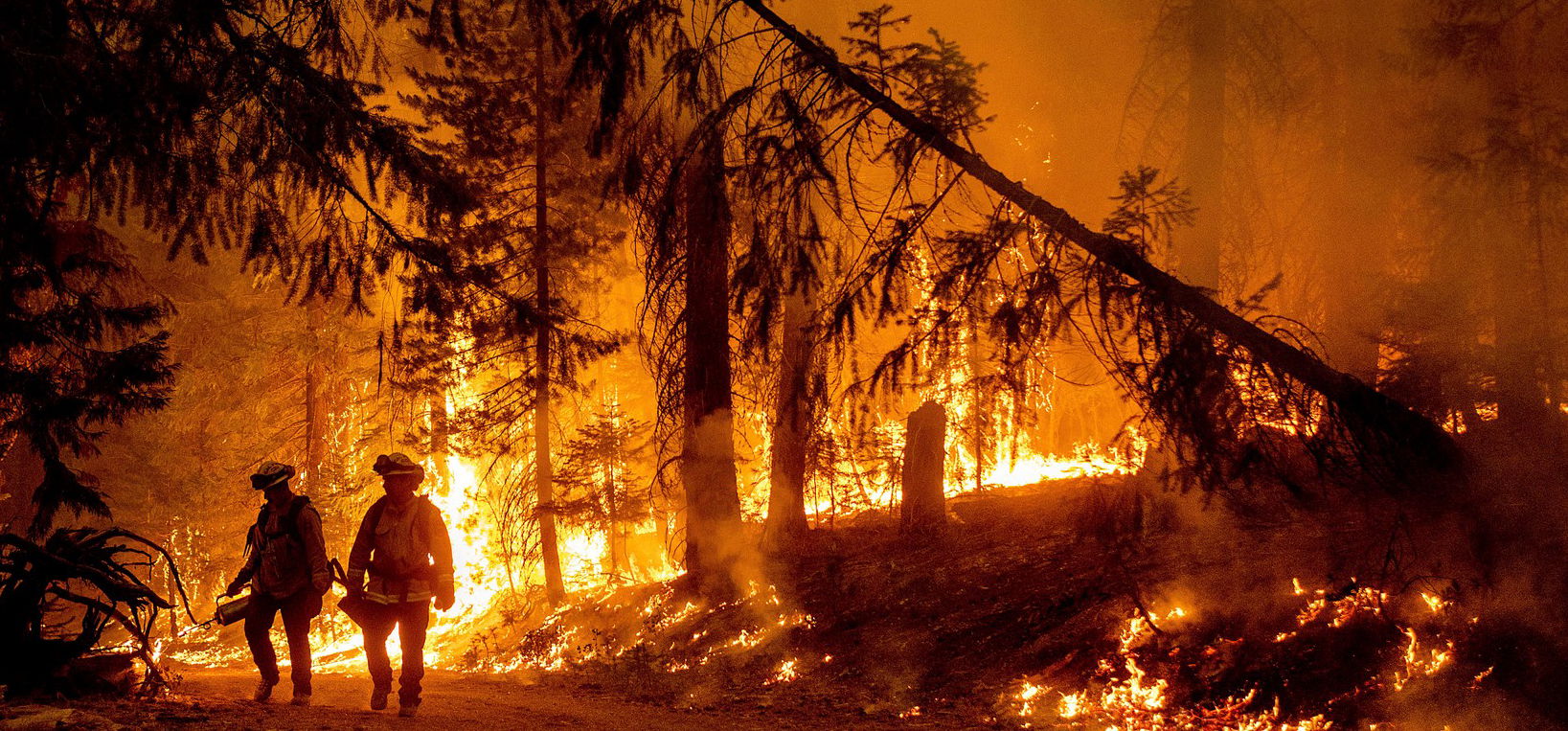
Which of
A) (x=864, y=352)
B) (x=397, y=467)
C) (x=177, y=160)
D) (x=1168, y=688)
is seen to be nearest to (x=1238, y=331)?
(x=1168, y=688)

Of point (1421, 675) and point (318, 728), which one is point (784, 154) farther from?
point (1421, 675)

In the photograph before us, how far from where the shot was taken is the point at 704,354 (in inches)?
526

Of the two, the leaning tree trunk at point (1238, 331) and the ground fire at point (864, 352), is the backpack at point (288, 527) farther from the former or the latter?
the leaning tree trunk at point (1238, 331)

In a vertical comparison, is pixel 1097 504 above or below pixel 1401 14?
below

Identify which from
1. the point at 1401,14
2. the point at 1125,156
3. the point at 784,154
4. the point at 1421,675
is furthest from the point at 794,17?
the point at 1421,675

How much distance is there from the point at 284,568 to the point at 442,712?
1.85m

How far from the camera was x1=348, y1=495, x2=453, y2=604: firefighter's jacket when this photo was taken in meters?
7.65

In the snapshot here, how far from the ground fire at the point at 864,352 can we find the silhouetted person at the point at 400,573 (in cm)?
4

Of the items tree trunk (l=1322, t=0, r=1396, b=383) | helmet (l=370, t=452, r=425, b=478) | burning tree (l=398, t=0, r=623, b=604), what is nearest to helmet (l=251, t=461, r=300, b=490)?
helmet (l=370, t=452, r=425, b=478)

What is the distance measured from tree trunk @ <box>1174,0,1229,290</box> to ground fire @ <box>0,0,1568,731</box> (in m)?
0.05

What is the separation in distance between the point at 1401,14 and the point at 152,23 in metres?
17.4

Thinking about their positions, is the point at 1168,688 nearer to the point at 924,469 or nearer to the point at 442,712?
the point at 442,712

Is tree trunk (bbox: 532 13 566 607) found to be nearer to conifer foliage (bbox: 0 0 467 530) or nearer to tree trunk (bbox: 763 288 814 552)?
tree trunk (bbox: 763 288 814 552)

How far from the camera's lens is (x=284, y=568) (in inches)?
303
